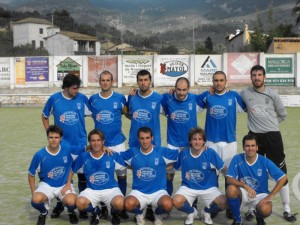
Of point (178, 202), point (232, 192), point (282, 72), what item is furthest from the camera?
point (282, 72)

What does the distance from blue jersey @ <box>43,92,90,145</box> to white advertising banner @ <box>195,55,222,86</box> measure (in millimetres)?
17870

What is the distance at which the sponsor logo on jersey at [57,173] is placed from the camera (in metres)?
5.64

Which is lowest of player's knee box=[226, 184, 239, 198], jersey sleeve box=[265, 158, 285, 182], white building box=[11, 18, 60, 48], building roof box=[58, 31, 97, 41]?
player's knee box=[226, 184, 239, 198]

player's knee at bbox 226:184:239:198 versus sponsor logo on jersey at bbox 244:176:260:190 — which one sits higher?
sponsor logo on jersey at bbox 244:176:260:190

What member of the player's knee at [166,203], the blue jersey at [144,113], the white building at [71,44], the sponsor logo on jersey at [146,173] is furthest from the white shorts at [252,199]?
the white building at [71,44]

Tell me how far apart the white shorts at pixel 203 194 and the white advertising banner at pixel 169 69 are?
18.3m

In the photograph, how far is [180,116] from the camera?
19.7ft

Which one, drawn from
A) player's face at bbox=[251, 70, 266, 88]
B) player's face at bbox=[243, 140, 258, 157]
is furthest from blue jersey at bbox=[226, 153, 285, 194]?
player's face at bbox=[251, 70, 266, 88]

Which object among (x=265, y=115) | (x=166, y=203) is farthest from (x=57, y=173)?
(x=265, y=115)

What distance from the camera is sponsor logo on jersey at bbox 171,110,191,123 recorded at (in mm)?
6000

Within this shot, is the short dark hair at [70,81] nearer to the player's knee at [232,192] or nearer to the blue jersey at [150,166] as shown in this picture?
the blue jersey at [150,166]

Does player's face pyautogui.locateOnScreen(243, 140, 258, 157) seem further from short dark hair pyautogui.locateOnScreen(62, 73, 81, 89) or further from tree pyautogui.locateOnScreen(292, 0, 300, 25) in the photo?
tree pyautogui.locateOnScreen(292, 0, 300, 25)

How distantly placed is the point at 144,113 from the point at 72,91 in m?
0.91

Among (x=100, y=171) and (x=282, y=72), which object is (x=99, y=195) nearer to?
(x=100, y=171)
